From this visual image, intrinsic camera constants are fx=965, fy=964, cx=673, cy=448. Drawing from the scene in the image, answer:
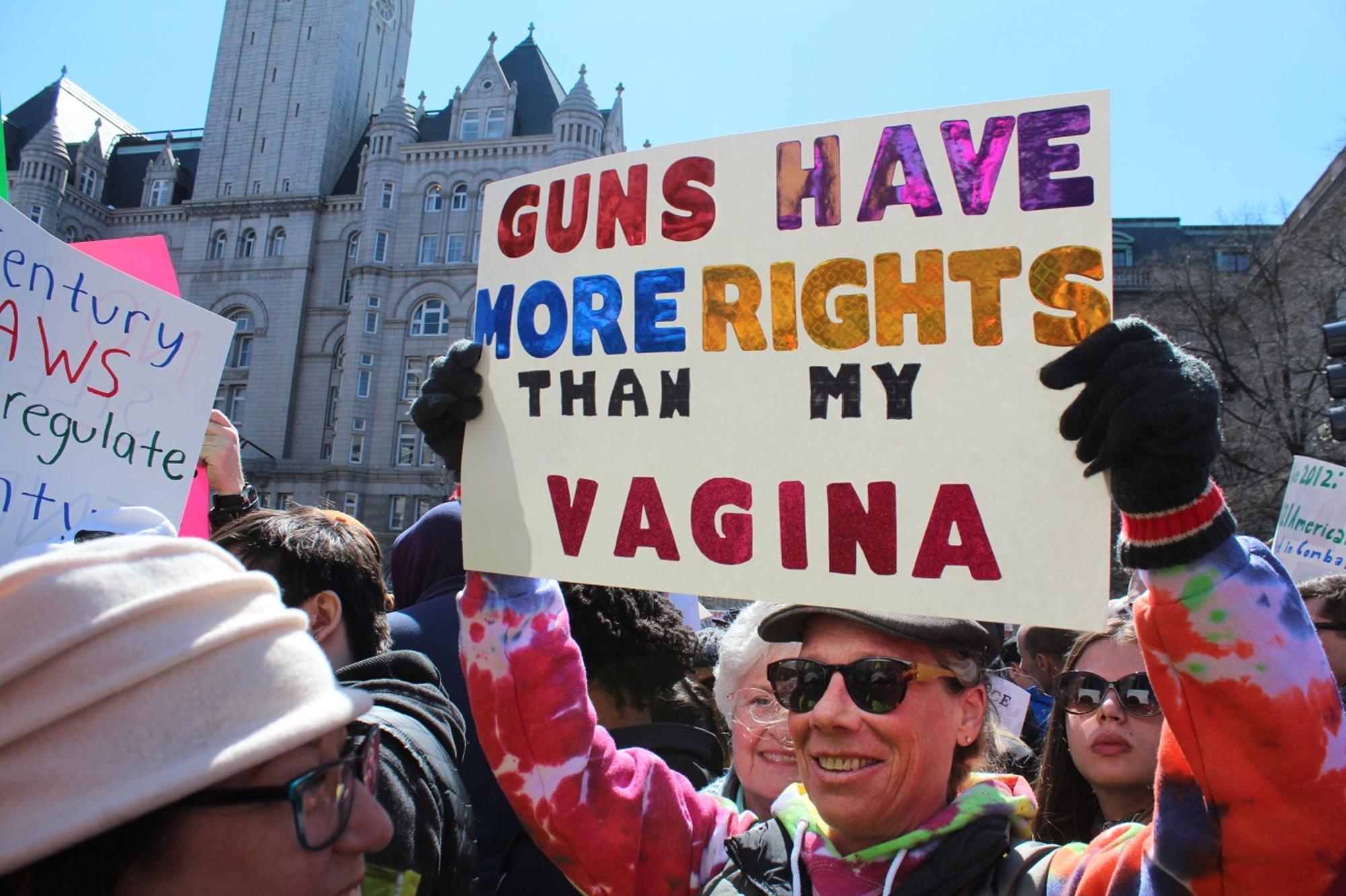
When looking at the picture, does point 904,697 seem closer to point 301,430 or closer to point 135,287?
point 135,287

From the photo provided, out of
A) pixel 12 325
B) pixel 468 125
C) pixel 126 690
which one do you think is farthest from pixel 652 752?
pixel 468 125

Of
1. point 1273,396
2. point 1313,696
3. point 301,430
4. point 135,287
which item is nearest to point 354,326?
point 301,430

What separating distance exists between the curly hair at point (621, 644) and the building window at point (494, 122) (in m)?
38.4

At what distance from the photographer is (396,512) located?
116ft

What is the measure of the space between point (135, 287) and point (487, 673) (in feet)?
5.34

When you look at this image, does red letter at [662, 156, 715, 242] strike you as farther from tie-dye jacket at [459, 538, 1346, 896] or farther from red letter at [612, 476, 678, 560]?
tie-dye jacket at [459, 538, 1346, 896]

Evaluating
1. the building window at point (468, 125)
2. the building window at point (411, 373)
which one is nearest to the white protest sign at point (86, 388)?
the building window at point (411, 373)

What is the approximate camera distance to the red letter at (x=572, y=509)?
2.03 m

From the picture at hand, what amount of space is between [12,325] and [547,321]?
1.48m

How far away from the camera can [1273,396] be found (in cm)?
1798

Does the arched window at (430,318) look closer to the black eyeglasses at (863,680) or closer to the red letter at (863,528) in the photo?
the black eyeglasses at (863,680)

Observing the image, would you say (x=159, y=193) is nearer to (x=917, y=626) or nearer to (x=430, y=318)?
(x=430, y=318)

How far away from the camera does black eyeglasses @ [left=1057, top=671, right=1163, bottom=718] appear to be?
2.39 metres

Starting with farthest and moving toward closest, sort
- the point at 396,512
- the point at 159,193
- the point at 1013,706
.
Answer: the point at 159,193 < the point at 396,512 < the point at 1013,706
